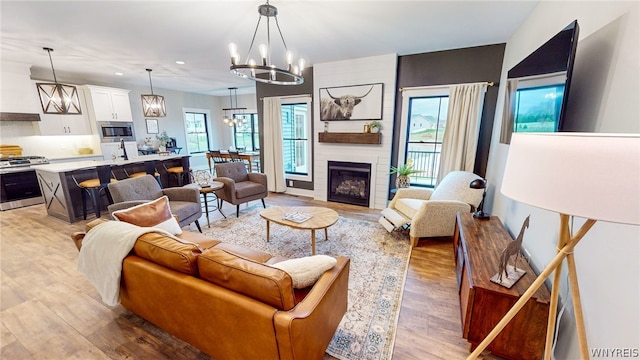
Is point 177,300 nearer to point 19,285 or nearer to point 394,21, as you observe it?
point 19,285

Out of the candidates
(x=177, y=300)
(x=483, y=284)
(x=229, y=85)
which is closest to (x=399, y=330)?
(x=483, y=284)

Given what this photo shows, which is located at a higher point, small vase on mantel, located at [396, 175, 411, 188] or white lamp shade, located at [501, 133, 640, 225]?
white lamp shade, located at [501, 133, 640, 225]

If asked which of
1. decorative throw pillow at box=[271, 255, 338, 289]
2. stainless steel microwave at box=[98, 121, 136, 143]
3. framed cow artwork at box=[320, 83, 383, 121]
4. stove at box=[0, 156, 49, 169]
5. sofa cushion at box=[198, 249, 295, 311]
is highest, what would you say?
framed cow artwork at box=[320, 83, 383, 121]

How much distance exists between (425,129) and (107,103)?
7.06m

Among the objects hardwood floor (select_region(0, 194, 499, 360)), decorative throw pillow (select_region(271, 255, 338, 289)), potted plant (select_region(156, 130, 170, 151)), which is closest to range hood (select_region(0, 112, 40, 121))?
potted plant (select_region(156, 130, 170, 151))

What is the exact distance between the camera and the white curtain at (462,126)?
3.55m

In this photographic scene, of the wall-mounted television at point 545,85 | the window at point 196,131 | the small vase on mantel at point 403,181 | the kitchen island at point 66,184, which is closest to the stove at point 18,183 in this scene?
the kitchen island at point 66,184

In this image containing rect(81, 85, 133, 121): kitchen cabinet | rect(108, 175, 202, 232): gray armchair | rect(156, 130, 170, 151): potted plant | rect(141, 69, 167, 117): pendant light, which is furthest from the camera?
rect(156, 130, 170, 151): potted plant

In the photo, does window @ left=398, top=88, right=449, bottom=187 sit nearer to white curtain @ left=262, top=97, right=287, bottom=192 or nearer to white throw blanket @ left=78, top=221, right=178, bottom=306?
white curtain @ left=262, top=97, right=287, bottom=192

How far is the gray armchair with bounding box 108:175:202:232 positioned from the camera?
Result: 280 cm

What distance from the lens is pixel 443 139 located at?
382 cm

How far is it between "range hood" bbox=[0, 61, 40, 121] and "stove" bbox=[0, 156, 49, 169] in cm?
74

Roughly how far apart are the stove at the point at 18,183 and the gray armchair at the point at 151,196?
3.33m

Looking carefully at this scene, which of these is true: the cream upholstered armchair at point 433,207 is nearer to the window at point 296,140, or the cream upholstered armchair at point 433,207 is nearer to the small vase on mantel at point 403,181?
the small vase on mantel at point 403,181
